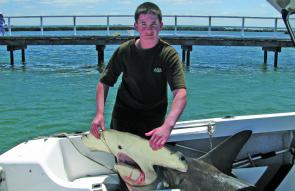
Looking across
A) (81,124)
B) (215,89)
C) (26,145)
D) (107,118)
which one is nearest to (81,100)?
(81,124)

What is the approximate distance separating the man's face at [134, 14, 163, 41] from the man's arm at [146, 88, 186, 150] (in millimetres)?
450

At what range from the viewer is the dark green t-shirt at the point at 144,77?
10.9 ft

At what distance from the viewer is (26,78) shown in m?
19.5

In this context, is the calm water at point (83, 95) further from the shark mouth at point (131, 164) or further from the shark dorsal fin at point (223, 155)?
the shark dorsal fin at point (223, 155)

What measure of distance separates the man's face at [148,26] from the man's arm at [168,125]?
0.45 meters

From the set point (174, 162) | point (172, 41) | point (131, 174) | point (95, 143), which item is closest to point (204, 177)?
point (174, 162)

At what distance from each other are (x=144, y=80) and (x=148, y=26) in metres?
0.42

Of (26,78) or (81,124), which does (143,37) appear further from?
(26,78)

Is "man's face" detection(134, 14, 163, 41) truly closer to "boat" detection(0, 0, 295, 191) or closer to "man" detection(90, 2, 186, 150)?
A: "man" detection(90, 2, 186, 150)

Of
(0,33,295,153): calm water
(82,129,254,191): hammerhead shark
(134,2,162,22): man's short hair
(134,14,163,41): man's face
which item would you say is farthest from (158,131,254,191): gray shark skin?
(0,33,295,153): calm water

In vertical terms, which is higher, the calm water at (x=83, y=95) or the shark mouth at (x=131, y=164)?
the shark mouth at (x=131, y=164)

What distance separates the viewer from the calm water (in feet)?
35.3

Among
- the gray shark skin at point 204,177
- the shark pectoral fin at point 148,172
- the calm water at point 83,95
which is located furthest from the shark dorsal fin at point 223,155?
the calm water at point 83,95

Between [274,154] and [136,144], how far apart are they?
1665 mm
